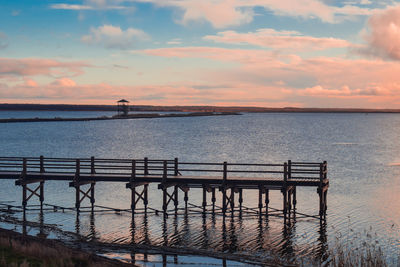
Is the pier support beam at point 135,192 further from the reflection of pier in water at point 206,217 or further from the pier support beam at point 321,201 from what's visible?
the pier support beam at point 321,201

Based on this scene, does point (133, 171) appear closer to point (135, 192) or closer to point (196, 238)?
point (135, 192)

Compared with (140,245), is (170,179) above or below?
above

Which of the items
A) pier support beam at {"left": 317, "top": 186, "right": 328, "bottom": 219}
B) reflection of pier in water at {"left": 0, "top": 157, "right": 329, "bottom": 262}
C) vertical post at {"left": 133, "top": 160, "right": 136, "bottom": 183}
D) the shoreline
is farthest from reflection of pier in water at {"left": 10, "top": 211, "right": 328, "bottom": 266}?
the shoreline

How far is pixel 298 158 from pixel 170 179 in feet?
149

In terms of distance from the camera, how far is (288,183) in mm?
26891

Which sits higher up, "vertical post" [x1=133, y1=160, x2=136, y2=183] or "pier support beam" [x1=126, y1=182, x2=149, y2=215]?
"vertical post" [x1=133, y1=160, x2=136, y2=183]

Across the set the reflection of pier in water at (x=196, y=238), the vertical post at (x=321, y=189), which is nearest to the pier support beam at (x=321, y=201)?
the vertical post at (x=321, y=189)

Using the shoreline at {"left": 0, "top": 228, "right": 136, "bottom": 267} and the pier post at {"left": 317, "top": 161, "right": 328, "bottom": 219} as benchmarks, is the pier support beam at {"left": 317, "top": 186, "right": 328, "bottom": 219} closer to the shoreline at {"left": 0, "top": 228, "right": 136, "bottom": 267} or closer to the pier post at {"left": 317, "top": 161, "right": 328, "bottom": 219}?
the pier post at {"left": 317, "top": 161, "right": 328, "bottom": 219}

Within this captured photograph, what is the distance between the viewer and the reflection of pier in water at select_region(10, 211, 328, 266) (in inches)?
816

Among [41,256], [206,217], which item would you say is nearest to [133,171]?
[206,217]

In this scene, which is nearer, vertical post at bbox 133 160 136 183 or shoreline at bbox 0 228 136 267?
shoreline at bbox 0 228 136 267

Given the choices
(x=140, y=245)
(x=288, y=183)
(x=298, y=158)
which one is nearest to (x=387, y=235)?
(x=288, y=183)

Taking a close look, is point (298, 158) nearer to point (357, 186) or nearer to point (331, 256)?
point (357, 186)

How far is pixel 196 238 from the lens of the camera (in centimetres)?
2358
